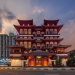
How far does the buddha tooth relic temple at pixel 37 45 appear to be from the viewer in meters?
75.2

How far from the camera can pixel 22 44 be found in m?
80.8

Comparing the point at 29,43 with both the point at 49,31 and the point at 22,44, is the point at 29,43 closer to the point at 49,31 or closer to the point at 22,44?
the point at 22,44

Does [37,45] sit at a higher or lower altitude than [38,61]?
higher

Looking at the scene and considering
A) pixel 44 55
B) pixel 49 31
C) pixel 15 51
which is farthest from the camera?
pixel 49 31

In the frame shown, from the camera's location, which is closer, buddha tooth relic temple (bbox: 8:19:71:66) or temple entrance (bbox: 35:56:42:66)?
temple entrance (bbox: 35:56:42:66)

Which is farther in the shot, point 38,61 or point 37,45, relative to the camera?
point 37,45

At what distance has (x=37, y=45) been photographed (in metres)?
83.5

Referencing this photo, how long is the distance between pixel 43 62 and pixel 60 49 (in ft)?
27.8

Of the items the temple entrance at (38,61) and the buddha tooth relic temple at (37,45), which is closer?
the temple entrance at (38,61)

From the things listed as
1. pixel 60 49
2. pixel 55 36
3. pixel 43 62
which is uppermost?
pixel 55 36

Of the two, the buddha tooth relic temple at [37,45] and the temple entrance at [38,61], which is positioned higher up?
the buddha tooth relic temple at [37,45]

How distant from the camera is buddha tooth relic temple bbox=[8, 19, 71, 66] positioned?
75.2m

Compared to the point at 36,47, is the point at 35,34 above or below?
above

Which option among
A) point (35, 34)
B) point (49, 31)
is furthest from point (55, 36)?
point (35, 34)
